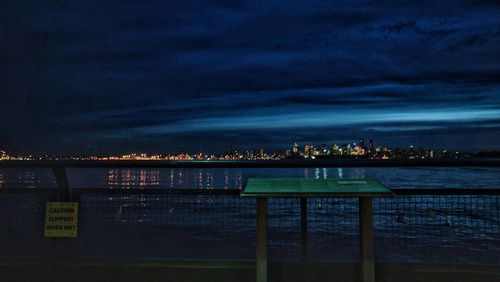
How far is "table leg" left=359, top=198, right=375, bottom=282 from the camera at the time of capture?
195 inches

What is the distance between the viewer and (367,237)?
4988 mm

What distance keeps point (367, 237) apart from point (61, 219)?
3.82 metres

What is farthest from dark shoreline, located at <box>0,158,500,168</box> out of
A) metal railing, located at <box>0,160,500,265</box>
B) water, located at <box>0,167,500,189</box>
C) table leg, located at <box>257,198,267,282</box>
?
water, located at <box>0,167,500,189</box>

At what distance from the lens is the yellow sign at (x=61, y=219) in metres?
Result: 6.57

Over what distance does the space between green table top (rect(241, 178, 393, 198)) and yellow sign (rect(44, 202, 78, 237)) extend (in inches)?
107

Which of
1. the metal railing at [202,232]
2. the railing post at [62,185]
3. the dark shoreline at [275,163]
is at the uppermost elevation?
the dark shoreline at [275,163]

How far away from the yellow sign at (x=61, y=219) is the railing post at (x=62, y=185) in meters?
0.11

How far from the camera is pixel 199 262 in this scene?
647 cm

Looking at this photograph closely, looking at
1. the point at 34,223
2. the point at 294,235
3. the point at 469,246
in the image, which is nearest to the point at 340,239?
the point at 294,235

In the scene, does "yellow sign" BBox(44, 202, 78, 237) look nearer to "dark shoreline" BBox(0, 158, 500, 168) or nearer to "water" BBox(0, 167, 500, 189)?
"dark shoreline" BBox(0, 158, 500, 168)

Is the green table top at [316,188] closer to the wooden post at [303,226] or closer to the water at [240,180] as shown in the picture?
the wooden post at [303,226]

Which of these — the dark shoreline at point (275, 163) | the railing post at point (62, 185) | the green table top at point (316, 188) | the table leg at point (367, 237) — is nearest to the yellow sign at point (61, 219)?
the railing post at point (62, 185)

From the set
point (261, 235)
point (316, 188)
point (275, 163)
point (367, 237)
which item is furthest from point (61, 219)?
point (367, 237)

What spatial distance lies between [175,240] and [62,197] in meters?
4.50
